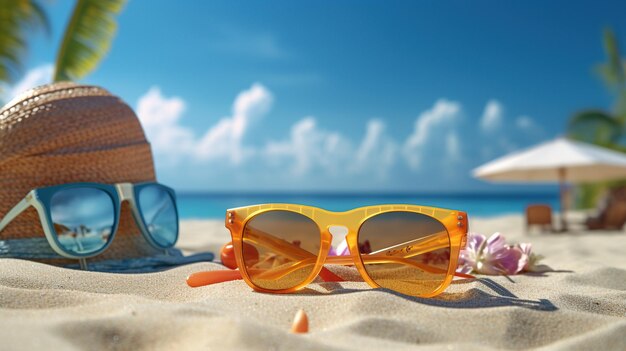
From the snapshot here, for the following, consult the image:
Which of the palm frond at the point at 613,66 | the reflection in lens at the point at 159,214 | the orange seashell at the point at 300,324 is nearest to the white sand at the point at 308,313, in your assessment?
the orange seashell at the point at 300,324

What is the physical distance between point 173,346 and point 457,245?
1.06 metres

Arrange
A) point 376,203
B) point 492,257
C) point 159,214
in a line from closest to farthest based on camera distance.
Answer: point 492,257
point 159,214
point 376,203

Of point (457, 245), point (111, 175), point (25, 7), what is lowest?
point (457, 245)

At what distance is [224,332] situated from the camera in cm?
134

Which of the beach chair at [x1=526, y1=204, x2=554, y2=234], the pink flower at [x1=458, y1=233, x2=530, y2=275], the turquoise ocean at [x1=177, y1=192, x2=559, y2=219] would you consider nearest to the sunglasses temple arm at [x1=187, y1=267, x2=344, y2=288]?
the pink flower at [x1=458, y1=233, x2=530, y2=275]

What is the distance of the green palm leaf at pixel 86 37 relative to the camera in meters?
9.23

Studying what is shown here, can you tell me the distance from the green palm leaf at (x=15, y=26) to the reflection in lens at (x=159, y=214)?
7.95m

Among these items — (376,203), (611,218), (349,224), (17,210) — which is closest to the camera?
(349,224)

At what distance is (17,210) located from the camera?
8.41ft

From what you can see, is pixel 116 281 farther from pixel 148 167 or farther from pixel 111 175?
pixel 148 167

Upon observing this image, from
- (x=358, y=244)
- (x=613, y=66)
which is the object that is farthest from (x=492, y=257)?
(x=613, y=66)

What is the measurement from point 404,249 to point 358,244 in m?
0.18

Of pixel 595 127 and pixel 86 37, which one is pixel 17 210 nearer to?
pixel 86 37

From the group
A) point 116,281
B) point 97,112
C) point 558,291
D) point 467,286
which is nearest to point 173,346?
point 116,281
